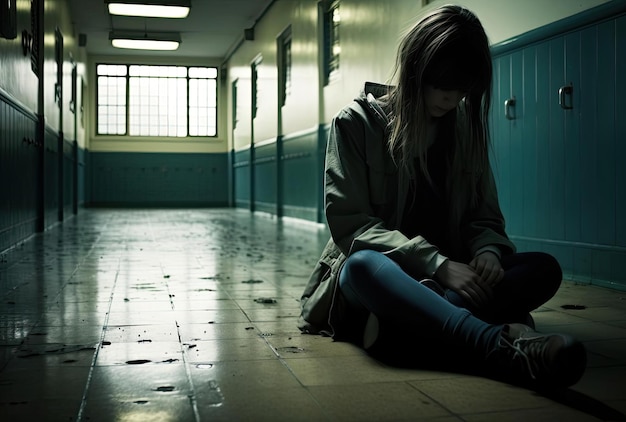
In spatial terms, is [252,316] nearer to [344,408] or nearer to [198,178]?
[344,408]

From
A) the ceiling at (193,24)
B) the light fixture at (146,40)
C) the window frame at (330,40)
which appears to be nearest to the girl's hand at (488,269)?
the window frame at (330,40)

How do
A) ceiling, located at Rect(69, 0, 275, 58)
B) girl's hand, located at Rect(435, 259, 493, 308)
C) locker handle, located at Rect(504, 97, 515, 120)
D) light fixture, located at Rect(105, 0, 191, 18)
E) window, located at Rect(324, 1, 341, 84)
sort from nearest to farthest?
girl's hand, located at Rect(435, 259, 493, 308) < locker handle, located at Rect(504, 97, 515, 120) < window, located at Rect(324, 1, 341, 84) < light fixture, located at Rect(105, 0, 191, 18) < ceiling, located at Rect(69, 0, 275, 58)

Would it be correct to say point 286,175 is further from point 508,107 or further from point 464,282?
point 464,282

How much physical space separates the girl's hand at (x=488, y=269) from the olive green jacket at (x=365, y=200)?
89 mm

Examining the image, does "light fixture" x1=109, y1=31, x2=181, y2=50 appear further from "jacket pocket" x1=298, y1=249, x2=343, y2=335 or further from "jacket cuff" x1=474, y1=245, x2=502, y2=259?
"jacket cuff" x1=474, y1=245, x2=502, y2=259

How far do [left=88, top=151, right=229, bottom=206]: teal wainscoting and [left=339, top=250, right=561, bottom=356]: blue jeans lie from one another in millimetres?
18127

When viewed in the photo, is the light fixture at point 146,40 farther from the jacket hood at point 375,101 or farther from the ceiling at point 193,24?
the jacket hood at point 375,101

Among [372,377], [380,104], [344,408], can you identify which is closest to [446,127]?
[380,104]

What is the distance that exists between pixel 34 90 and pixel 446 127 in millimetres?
7049

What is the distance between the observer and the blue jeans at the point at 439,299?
1912 mm

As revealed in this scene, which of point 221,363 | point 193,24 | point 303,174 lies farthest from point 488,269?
point 193,24

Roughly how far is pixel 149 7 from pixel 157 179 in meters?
7.94

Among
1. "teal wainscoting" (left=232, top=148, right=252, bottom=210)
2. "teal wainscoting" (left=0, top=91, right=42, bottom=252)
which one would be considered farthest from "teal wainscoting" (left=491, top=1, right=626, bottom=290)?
"teal wainscoting" (left=232, top=148, right=252, bottom=210)

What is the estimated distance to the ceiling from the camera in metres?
14.1
